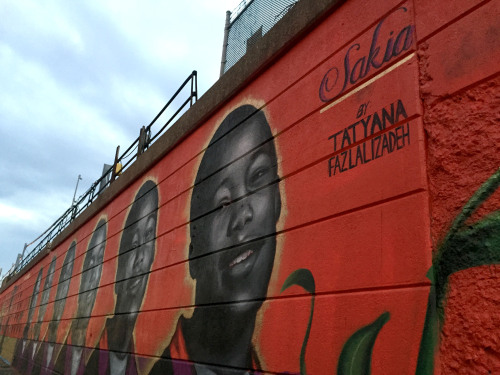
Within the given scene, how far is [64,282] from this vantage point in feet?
30.2

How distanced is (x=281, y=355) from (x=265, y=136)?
159 cm

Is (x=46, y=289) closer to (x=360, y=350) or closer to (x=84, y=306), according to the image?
(x=84, y=306)

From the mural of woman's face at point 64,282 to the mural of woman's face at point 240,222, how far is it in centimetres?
617

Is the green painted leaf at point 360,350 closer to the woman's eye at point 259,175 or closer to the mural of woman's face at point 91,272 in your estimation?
the woman's eye at point 259,175

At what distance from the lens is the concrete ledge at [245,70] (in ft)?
9.83

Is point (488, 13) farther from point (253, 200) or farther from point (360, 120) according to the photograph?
point (253, 200)

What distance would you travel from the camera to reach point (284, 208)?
9.28 feet

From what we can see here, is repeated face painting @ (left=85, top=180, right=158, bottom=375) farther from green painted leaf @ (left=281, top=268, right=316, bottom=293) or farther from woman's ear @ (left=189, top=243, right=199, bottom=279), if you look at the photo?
green painted leaf @ (left=281, top=268, right=316, bottom=293)

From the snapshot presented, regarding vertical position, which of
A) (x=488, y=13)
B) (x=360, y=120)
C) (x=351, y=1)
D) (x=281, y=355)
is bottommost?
(x=281, y=355)

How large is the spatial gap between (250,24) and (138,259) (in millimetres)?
3280

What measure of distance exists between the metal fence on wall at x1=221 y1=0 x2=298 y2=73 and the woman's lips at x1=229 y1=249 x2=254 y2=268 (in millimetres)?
2495

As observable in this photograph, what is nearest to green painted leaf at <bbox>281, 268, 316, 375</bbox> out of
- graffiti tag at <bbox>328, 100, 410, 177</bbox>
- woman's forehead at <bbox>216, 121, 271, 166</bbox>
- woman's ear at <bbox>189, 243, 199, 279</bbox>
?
graffiti tag at <bbox>328, 100, 410, 177</bbox>

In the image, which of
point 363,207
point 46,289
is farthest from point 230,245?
point 46,289

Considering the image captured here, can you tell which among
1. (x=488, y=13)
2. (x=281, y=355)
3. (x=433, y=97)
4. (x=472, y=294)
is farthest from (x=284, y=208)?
(x=488, y=13)
